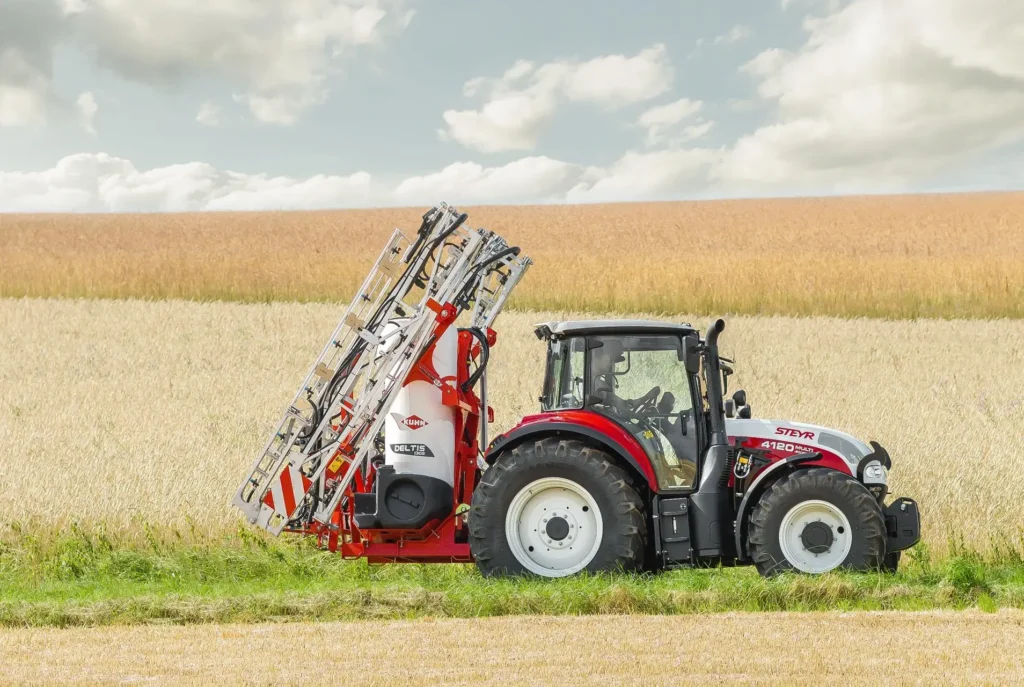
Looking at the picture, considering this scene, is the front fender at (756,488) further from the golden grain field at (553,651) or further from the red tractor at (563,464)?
the golden grain field at (553,651)

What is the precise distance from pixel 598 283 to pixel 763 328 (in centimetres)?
509

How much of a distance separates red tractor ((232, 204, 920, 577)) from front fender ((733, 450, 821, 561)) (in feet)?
0.06

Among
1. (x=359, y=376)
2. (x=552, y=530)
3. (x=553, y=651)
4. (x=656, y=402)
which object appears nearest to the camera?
(x=553, y=651)

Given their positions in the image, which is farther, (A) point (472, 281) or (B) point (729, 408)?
(B) point (729, 408)

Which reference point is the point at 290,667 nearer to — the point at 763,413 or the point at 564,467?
the point at 564,467

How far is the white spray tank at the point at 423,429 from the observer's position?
354 inches

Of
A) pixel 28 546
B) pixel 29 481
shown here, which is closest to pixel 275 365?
pixel 29 481

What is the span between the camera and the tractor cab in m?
8.78

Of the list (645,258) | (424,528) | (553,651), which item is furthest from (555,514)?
(645,258)

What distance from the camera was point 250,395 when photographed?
17.2 m

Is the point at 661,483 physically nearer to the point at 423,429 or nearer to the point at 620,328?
the point at 620,328

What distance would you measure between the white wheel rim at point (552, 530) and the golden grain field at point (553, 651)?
747mm

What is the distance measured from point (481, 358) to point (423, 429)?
72cm

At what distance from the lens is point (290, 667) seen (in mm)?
6973
